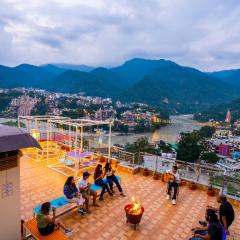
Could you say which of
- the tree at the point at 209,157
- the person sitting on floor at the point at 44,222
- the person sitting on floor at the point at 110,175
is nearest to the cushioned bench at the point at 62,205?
the person sitting on floor at the point at 44,222

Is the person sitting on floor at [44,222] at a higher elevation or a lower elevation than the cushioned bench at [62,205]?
higher

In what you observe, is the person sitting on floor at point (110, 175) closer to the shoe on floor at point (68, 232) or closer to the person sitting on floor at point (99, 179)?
the person sitting on floor at point (99, 179)

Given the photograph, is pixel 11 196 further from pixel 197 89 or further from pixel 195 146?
pixel 197 89

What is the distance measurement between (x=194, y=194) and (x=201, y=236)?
313 cm

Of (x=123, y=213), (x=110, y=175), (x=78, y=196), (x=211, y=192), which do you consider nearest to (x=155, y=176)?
(x=211, y=192)

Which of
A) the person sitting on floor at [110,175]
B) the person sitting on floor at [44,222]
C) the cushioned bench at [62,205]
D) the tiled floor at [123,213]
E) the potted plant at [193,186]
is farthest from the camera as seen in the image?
the potted plant at [193,186]

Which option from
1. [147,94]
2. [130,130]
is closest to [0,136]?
[130,130]

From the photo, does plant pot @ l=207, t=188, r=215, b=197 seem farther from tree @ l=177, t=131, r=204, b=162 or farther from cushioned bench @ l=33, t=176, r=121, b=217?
tree @ l=177, t=131, r=204, b=162

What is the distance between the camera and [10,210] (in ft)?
12.7

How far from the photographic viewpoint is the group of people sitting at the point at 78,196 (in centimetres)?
389

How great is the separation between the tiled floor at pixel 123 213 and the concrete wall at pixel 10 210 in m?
1.16

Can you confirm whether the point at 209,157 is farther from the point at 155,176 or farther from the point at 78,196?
the point at 78,196

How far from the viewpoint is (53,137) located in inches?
502

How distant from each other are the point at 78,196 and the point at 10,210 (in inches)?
66.3
